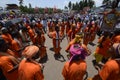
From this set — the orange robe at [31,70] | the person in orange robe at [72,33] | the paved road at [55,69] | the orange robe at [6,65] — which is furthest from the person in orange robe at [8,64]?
the person in orange robe at [72,33]

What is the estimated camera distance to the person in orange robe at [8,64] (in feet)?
14.9

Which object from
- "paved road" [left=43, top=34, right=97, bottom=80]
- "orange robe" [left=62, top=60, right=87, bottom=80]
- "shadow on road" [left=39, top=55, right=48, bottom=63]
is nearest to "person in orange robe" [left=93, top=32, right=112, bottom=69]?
"paved road" [left=43, top=34, right=97, bottom=80]

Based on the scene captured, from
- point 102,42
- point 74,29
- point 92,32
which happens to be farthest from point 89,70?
point 92,32

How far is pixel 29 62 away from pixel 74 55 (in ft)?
3.00

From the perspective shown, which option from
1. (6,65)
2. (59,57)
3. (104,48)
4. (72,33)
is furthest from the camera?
(72,33)

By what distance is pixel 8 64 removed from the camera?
454 centimetres

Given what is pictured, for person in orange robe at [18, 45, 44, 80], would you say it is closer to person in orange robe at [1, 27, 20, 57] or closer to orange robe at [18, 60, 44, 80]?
orange robe at [18, 60, 44, 80]

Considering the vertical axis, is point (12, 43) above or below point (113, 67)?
below

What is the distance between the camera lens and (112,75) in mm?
4145

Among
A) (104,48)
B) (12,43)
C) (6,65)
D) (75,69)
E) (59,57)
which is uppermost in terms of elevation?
(6,65)

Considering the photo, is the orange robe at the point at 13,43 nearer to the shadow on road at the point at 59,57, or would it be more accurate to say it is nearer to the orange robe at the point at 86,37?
the shadow on road at the point at 59,57

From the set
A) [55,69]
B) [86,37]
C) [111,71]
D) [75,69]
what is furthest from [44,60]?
[111,71]

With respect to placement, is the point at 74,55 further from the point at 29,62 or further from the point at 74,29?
the point at 74,29

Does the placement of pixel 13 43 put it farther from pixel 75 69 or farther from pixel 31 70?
pixel 31 70
